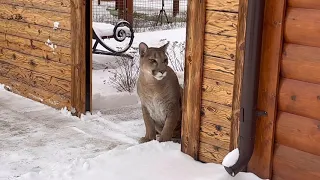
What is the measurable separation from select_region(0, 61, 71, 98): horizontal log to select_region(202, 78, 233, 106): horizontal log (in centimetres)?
278

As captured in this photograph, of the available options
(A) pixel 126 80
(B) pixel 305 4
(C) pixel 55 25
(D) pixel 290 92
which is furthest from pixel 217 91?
(A) pixel 126 80

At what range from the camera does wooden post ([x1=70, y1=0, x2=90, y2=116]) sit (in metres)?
6.70

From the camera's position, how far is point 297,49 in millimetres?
4012

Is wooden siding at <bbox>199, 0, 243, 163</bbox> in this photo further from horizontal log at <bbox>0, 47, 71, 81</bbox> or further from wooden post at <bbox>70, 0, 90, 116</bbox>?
horizontal log at <bbox>0, 47, 71, 81</bbox>

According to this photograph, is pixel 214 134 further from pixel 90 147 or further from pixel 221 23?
pixel 90 147

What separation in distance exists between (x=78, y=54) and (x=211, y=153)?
2716 mm

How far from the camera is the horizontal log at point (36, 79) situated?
723 cm

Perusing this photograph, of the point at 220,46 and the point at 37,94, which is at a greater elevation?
the point at 220,46

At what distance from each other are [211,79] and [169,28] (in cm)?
1118

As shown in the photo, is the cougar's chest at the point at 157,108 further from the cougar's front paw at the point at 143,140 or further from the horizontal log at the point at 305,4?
the horizontal log at the point at 305,4

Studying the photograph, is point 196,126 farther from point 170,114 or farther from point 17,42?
point 17,42

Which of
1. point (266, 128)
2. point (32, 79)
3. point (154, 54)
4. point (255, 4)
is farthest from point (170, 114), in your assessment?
point (32, 79)

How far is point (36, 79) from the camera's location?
7.75 m

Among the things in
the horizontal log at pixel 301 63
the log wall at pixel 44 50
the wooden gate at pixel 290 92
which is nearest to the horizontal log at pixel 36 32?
the log wall at pixel 44 50
